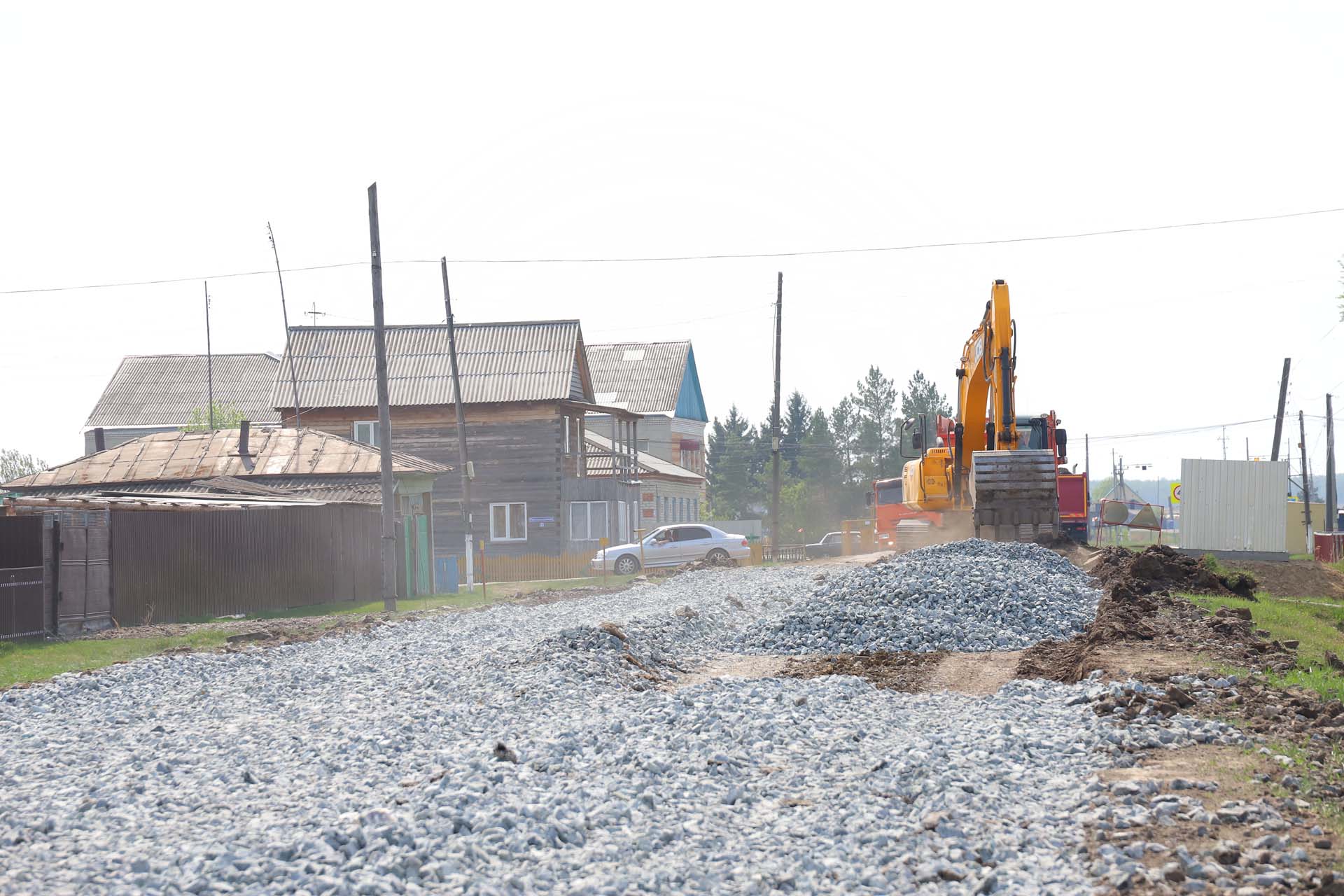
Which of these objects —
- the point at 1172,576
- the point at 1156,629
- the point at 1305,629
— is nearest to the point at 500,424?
the point at 1172,576

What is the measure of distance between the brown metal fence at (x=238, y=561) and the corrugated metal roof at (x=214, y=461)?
456 centimetres

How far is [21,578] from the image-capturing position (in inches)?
760

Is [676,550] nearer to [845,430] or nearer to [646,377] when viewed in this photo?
[646,377]

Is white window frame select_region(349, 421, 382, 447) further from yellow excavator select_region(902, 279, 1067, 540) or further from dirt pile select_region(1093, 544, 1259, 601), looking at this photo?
dirt pile select_region(1093, 544, 1259, 601)

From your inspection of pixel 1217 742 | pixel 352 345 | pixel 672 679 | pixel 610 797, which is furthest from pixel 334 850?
pixel 352 345

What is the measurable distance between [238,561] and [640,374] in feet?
152

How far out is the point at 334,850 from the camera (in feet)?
21.7

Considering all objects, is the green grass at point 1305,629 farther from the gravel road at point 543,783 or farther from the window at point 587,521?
the window at point 587,521

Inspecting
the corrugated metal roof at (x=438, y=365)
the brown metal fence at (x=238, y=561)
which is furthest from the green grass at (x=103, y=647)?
the corrugated metal roof at (x=438, y=365)

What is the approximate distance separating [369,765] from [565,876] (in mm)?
3076

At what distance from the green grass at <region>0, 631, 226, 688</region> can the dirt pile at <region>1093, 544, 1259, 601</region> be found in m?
14.0

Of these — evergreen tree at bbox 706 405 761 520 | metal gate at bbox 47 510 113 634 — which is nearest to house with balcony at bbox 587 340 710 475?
evergreen tree at bbox 706 405 761 520

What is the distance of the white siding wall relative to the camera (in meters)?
39.6

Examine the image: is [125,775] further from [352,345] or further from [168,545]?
[352,345]
